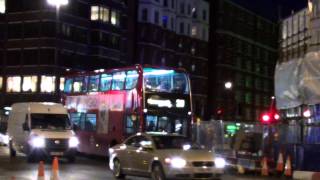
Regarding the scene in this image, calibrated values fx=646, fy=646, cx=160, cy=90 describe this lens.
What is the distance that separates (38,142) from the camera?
2791 centimetres

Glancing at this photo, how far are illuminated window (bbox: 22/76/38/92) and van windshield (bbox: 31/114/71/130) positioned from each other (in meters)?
42.8

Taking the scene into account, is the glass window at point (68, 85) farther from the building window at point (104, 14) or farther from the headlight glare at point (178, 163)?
the building window at point (104, 14)

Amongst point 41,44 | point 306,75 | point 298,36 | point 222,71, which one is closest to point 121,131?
point 306,75

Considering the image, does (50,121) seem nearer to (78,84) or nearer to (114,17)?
(78,84)

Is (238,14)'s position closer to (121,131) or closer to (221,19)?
(221,19)

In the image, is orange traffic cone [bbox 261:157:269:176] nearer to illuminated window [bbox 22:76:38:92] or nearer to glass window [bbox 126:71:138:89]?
glass window [bbox 126:71:138:89]

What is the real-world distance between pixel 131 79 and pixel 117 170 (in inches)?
335

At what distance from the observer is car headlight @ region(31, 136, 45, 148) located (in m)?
27.9

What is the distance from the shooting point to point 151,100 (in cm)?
2884

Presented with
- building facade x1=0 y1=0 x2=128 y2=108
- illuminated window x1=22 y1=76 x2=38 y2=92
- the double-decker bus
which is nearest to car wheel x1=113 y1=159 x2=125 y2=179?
the double-decker bus

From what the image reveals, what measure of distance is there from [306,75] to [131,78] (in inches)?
444

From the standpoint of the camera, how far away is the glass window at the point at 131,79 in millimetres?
29222

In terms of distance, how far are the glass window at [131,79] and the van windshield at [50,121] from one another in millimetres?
3353

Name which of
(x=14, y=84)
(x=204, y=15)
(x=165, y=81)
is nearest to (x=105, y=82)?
(x=165, y=81)
